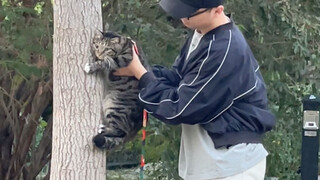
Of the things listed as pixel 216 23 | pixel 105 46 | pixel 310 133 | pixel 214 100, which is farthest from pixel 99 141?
pixel 310 133

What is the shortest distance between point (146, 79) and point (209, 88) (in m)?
0.43

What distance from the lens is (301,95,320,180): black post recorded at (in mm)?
6828

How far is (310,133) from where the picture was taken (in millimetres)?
6922

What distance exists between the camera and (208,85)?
3.63m

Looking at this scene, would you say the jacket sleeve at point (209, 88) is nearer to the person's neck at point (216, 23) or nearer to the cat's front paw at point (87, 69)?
the person's neck at point (216, 23)

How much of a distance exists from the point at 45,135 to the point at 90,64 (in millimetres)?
3926

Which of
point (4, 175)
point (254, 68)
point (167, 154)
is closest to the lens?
A: point (254, 68)

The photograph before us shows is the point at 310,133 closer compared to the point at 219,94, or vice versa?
the point at 219,94

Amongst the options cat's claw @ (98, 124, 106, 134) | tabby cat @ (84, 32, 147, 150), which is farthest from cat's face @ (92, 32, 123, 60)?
cat's claw @ (98, 124, 106, 134)

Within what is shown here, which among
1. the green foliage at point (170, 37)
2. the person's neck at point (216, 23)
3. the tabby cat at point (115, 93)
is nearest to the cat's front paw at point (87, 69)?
the tabby cat at point (115, 93)

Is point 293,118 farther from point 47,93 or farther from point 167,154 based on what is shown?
point 47,93

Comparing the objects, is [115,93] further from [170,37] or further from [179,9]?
[170,37]

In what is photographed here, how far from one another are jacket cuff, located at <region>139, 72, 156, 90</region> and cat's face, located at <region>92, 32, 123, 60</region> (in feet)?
→ 0.94

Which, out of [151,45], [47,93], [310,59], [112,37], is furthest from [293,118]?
[112,37]
